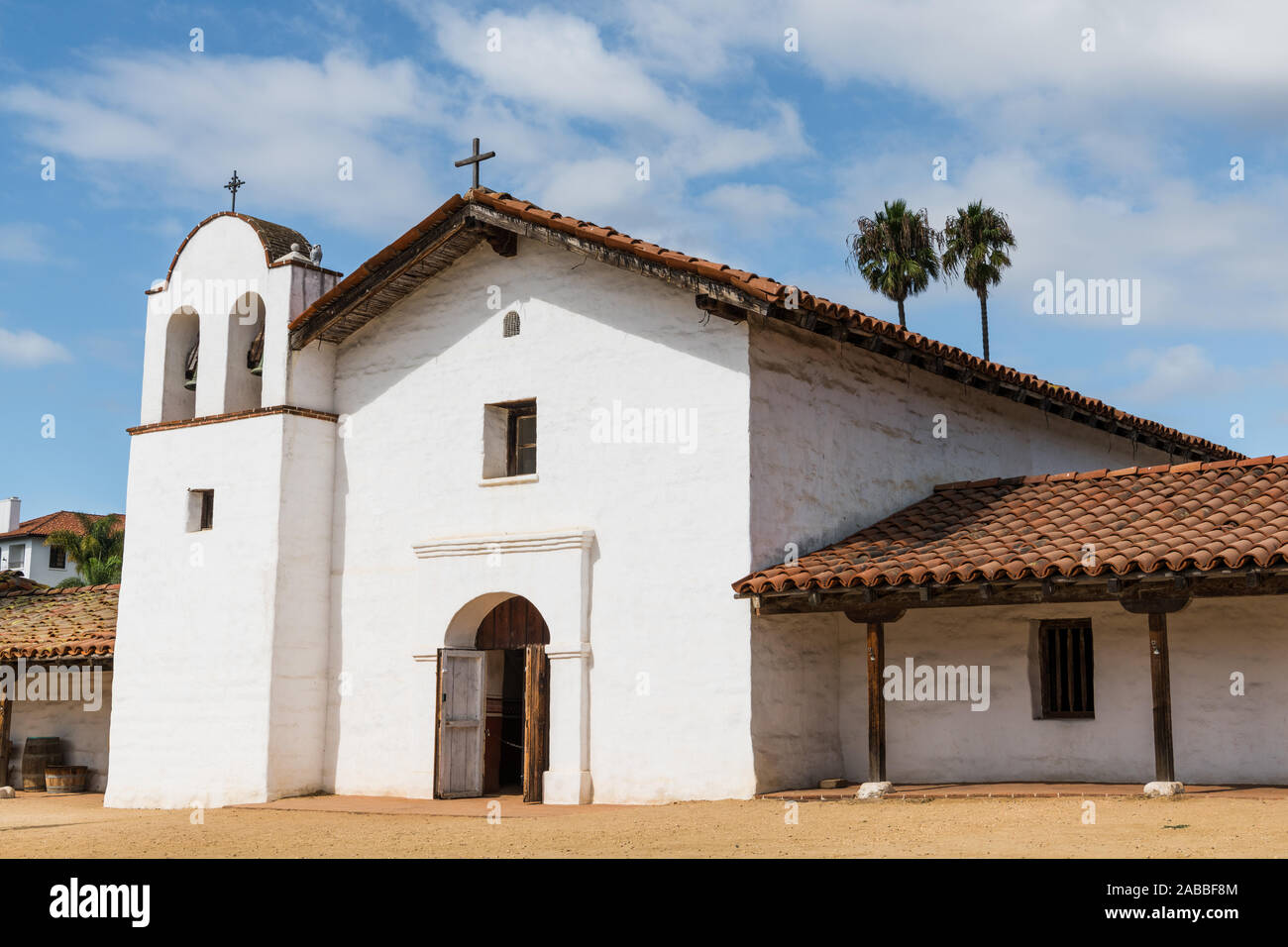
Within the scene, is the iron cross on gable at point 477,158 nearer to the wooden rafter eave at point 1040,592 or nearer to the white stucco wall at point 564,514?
the white stucco wall at point 564,514

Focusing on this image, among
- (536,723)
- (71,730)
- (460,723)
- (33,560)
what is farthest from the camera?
(33,560)

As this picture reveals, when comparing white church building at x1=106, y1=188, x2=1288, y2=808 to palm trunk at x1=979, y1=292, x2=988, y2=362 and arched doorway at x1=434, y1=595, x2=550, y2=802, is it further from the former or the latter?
palm trunk at x1=979, y1=292, x2=988, y2=362

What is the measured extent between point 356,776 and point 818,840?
743 cm

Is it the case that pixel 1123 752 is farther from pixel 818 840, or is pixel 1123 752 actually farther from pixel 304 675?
pixel 304 675

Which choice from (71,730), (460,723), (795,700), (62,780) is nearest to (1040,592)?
(795,700)

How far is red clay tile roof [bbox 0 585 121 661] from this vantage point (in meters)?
18.5

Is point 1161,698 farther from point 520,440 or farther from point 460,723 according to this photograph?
point 520,440

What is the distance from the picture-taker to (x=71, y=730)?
65.7ft

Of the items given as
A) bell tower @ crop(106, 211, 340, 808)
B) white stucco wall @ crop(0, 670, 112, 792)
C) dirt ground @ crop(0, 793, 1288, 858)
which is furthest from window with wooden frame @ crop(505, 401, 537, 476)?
white stucco wall @ crop(0, 670, 112, 792)

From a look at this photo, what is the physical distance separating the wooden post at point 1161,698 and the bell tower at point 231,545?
932 cm

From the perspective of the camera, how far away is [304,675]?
16.1m

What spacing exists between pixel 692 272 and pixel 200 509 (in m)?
7.14

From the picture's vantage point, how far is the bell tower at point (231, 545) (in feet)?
52.3
